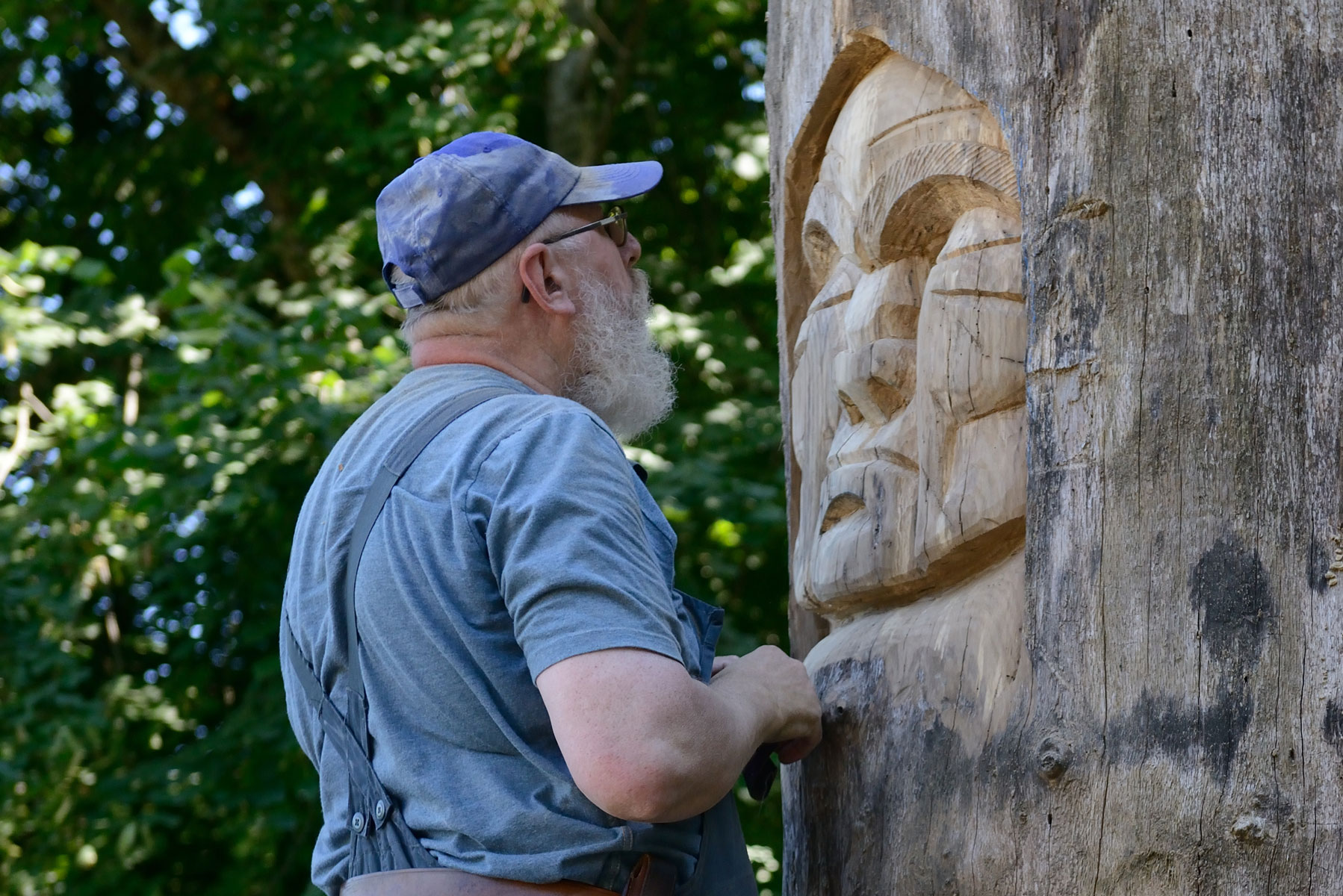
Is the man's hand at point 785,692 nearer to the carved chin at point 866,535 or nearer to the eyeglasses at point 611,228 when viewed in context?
the carved chin at point 866,535

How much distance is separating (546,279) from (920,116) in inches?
22.3

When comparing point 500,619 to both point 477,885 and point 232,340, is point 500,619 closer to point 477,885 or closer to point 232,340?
point 477,885

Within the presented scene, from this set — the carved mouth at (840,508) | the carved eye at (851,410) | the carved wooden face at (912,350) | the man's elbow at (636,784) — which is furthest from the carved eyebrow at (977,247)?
the man's elbow at (636,784)

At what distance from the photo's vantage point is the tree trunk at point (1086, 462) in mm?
1529

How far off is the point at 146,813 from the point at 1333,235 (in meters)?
4.69

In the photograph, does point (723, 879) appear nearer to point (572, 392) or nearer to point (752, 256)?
point (572, 392)

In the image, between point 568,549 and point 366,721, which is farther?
point 366,721

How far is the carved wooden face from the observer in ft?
5.90

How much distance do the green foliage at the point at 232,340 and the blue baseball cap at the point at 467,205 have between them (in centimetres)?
267

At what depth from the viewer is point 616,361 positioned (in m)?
2.00

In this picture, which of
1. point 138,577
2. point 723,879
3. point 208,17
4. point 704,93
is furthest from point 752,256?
point 723,879

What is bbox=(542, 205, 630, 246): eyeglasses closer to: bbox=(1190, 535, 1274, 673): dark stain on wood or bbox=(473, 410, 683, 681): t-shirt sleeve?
bbox=(473, 410, 683, 681): t-shirt sleeve

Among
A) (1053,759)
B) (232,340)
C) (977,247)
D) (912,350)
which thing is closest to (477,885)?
(1053,759)

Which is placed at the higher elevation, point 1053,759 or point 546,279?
point 546,279
